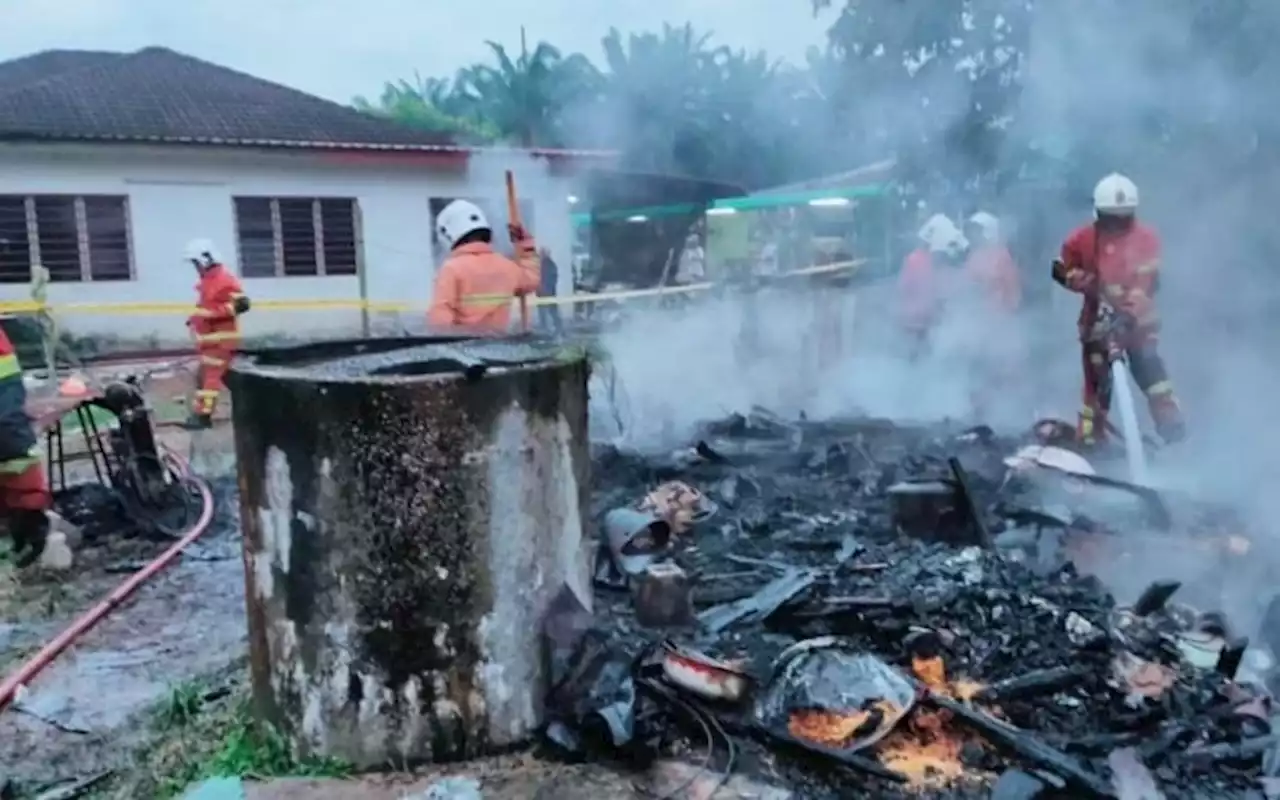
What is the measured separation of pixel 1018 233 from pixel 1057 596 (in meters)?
8.89

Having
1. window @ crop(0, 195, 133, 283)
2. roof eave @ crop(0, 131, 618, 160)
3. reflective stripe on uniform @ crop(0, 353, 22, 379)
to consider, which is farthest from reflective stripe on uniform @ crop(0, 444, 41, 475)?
window @ crop(0, 195, 133, 283)

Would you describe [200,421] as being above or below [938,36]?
below

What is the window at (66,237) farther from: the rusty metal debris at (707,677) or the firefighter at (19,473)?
the rusty metal debris at (707,677)

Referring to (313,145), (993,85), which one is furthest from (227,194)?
(993,85)

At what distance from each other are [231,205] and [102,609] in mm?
14026

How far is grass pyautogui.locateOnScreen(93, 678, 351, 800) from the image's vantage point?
3260mm

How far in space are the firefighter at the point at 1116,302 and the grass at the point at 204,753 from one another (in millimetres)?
5918

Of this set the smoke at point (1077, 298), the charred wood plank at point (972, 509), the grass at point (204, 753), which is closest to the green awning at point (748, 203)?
the smoke at point (1077, 298)

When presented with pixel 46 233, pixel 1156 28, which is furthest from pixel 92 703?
pixel 46 233

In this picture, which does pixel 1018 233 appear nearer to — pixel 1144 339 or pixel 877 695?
pixel 1144 339

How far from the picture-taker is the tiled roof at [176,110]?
1633 cm

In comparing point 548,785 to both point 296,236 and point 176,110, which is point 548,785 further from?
point 176,110

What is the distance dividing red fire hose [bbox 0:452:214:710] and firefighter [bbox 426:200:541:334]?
190 cm

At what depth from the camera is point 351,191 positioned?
1862cm
